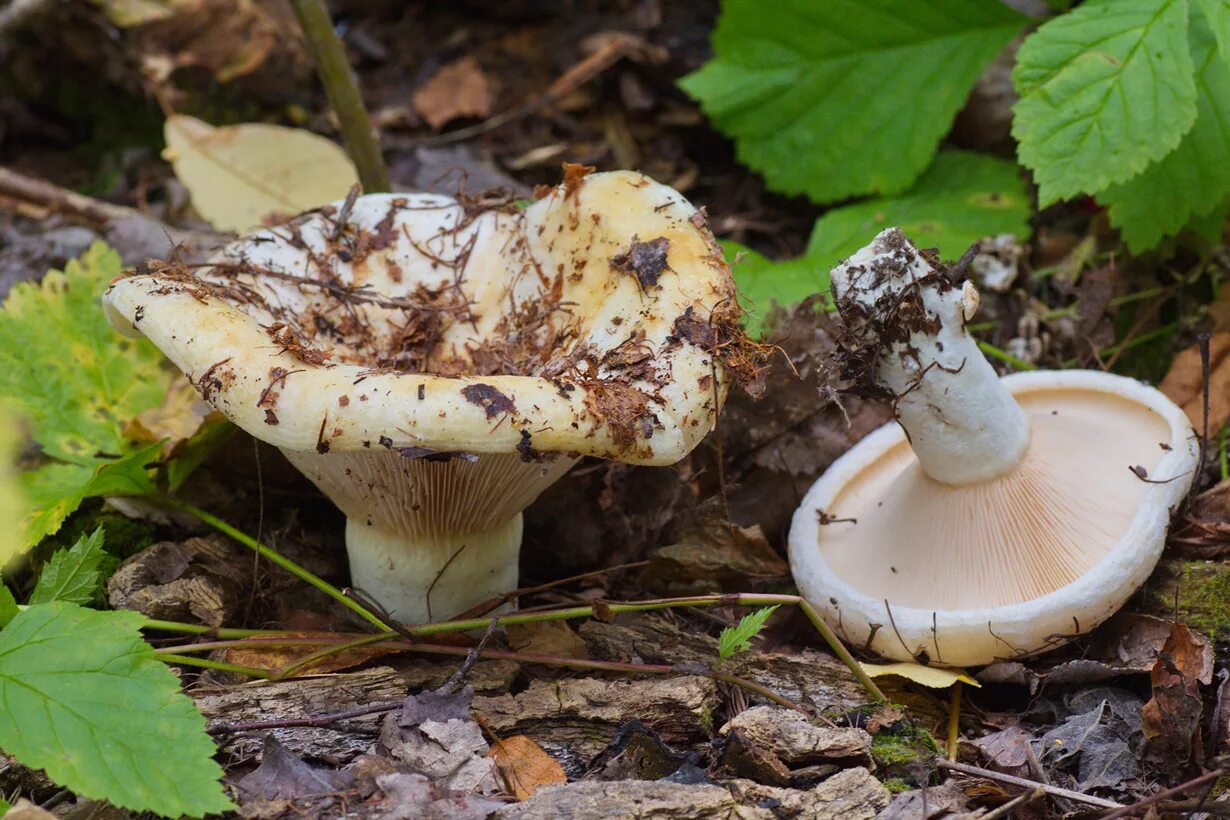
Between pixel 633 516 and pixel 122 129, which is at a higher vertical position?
pixel 122 129

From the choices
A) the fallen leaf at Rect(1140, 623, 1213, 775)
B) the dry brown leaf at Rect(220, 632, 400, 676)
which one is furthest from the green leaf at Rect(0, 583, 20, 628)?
the fallen leaf at Rect(1140, 623, 1213, 775)

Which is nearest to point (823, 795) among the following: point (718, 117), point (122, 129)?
point (718, 117)

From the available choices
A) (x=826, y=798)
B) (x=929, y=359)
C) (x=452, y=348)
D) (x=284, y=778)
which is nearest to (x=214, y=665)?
(x=284, y=778)

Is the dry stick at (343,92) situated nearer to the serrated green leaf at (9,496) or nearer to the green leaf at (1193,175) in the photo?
the serrated green leaf at (9,496)

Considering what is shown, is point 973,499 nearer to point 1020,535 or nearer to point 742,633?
point 1020,535

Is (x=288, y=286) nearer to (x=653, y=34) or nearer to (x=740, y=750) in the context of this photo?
(x=740, y=750)

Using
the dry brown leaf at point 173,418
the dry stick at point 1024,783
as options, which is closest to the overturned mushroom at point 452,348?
the dry brown leaf at point 173,418

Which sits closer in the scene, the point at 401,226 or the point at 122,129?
the point at 401,226
